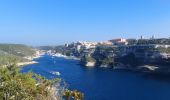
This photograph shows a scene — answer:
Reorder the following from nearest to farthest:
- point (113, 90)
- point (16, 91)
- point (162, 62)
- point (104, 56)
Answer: point (16, 91), point (113, 90), point (162, 62), point (104, 56)

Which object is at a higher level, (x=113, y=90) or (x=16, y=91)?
(x=16, y=91)

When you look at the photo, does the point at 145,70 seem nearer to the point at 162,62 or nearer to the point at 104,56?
the point at 162,62

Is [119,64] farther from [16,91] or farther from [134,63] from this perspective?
[16,91]

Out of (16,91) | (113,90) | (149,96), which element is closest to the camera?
(16,91)

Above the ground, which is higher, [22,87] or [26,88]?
[22,87]

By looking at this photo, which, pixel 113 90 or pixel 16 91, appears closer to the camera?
pixel 16 91

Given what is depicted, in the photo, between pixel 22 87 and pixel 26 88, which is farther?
pixel 26 88

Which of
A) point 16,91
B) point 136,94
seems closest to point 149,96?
point 136,94

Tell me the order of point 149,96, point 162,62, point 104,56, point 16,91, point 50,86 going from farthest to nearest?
1. point 104,56
2. point 162,62
3. point 149,96
4. point 50,86
5. point 16,91

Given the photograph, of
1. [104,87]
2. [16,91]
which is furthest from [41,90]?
[104,87]
